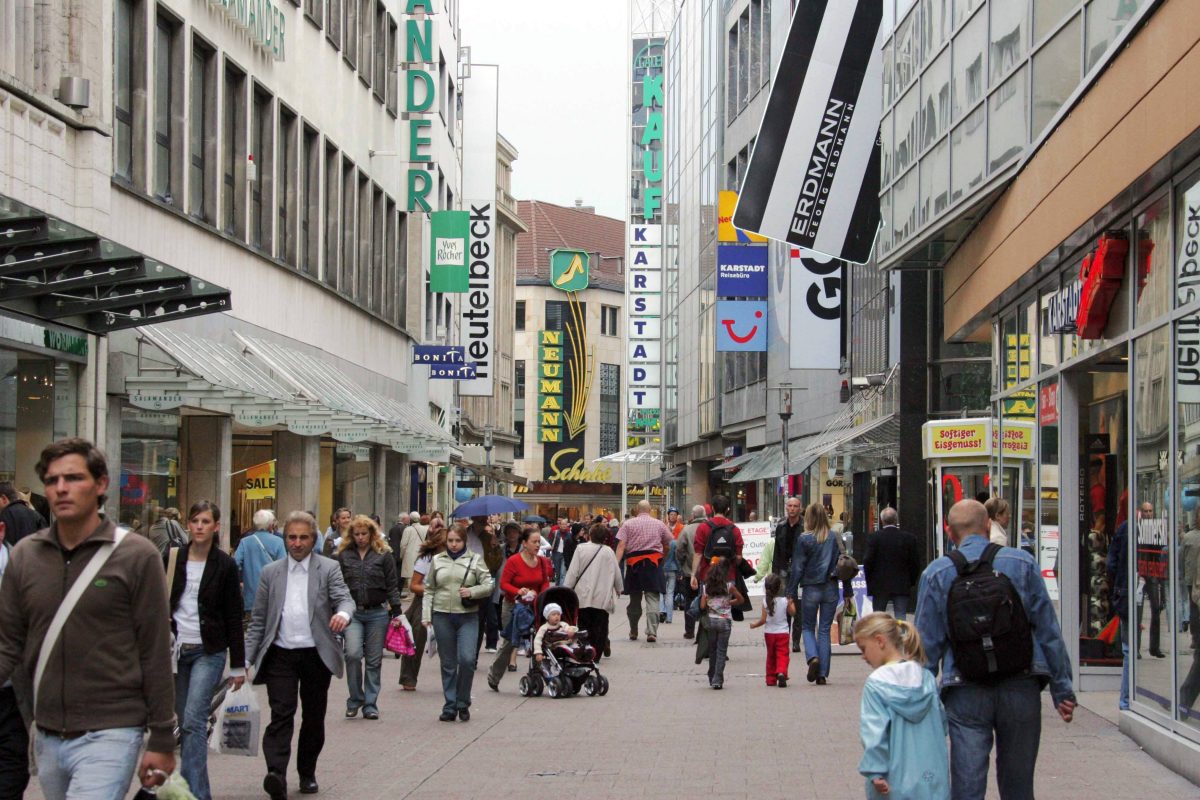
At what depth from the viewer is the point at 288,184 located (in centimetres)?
3131

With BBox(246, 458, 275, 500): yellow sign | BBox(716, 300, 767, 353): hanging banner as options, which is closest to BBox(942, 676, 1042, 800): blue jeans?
BBox(246, 458, 275, 500): yellow sign

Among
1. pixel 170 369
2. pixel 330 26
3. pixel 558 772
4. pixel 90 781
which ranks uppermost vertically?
pixel 330 26

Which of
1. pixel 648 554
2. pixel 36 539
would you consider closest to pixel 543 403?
pixel 648 554

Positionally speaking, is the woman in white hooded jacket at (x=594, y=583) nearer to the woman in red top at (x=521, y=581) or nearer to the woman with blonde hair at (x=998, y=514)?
the woman in red top at (x=521, y=581)

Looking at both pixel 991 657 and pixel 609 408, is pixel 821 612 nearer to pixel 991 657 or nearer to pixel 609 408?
pixel 991 657

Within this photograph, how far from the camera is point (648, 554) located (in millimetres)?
23984

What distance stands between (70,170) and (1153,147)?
12.4 m

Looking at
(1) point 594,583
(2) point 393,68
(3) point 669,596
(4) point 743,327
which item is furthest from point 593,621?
(2) point 393,68

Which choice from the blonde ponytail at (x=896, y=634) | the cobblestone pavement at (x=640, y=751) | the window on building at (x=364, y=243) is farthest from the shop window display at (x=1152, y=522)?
the window on building at (x=364, y=243)

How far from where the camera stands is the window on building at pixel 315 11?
32.2 metres

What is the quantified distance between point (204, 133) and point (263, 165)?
3521mm

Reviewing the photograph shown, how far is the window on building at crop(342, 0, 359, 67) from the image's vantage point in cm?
3594

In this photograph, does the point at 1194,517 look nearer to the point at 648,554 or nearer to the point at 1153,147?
the point at 1153,147

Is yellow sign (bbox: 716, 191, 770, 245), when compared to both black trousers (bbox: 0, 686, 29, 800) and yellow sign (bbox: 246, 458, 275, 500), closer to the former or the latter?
yellow sign (bbox: 246, 458, 275, 500)
